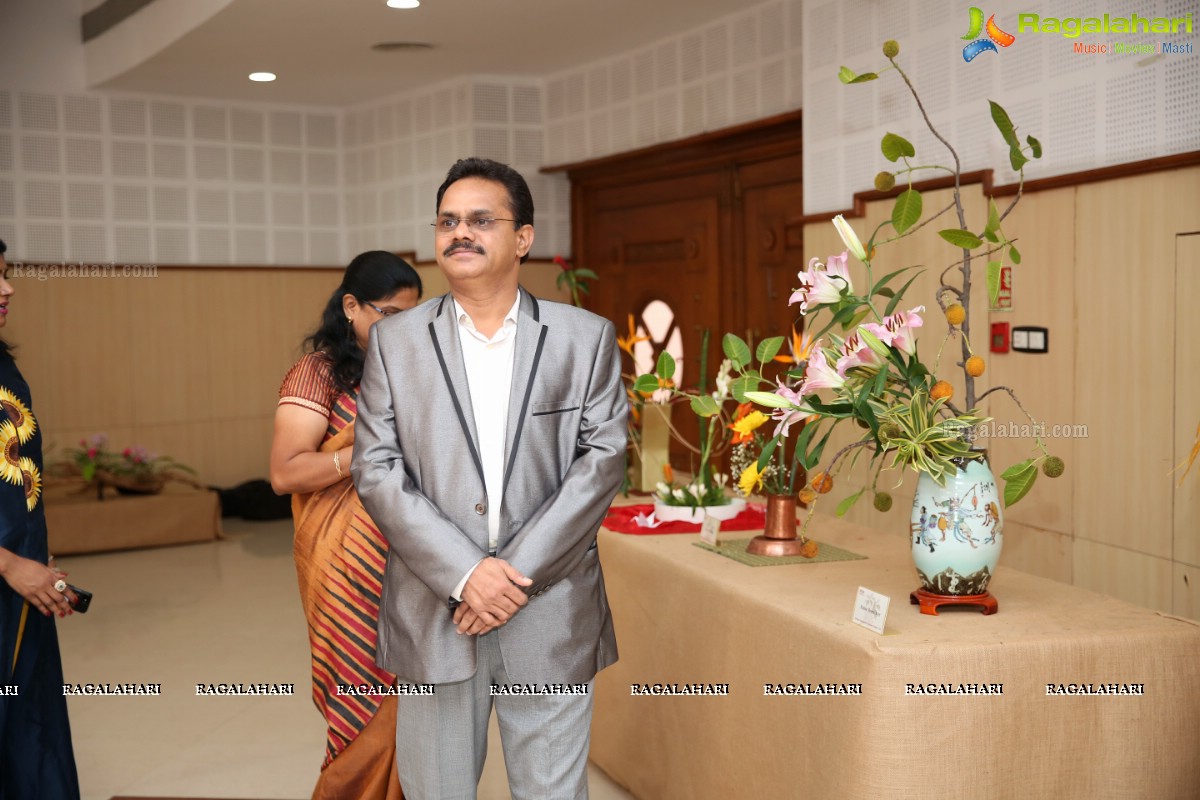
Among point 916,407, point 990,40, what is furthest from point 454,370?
point 990,40

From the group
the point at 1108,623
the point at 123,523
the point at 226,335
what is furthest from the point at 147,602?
the point at 1108,623

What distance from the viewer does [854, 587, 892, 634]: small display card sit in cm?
216

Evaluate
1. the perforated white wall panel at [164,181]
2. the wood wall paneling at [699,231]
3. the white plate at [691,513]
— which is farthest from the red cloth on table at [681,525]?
the perforated white wall panel at [164,181]

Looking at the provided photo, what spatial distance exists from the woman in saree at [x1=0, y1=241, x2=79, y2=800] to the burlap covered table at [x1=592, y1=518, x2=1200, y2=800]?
1535 mm

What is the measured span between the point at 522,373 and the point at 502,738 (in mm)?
672

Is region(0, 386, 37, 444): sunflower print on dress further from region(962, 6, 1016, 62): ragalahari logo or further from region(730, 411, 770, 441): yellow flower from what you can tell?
region(962, 6, 1016, 62): ragalahari logo

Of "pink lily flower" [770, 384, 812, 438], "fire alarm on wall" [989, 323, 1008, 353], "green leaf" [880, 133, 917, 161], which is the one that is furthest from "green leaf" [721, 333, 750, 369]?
"fire alarm on wall" [989, 323, 1008, 353]

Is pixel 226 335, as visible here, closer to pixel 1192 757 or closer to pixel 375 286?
pixel 375 286

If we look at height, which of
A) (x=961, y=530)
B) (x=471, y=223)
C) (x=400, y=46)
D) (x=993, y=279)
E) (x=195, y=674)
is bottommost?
(x=195, y=674)

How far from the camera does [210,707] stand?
4.29 m

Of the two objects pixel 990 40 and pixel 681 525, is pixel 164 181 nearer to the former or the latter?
pixel 681 525

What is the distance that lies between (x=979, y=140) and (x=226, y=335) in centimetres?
611

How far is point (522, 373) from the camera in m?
2.09

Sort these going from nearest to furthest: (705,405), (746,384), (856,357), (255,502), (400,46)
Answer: (856,357)
(746,384)
(705,405)
(400,46)
(255,502)
